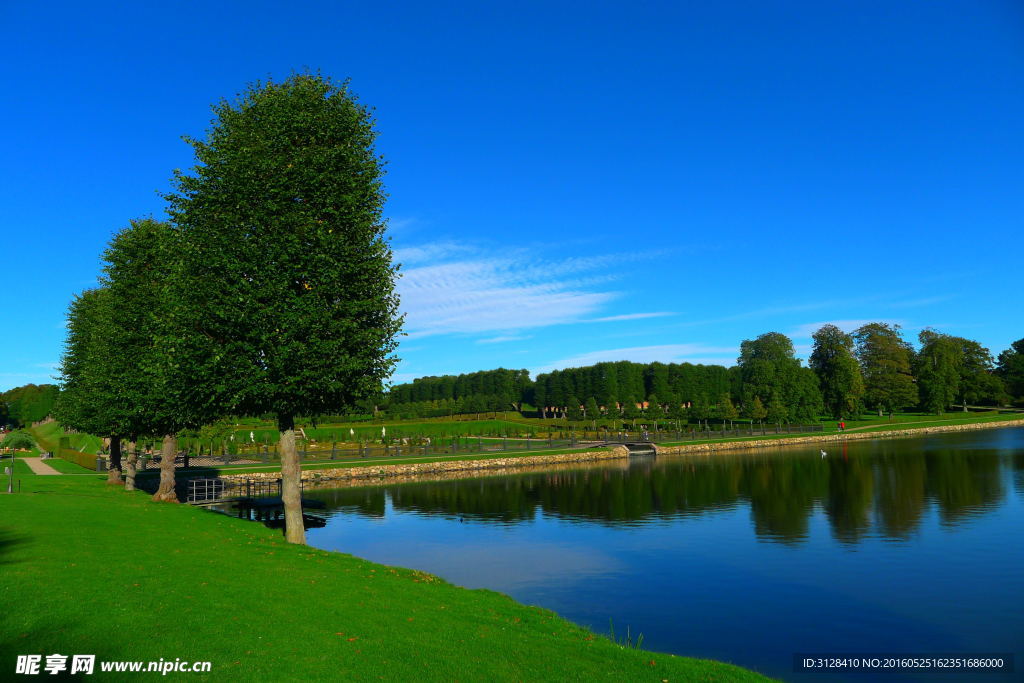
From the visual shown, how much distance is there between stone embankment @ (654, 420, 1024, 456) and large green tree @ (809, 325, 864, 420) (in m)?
9.52

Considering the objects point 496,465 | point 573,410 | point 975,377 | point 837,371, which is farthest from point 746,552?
point 975,377

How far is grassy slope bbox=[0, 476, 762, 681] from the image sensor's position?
34.9 feet

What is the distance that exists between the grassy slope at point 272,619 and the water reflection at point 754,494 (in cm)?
2089

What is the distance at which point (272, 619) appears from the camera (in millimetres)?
12609

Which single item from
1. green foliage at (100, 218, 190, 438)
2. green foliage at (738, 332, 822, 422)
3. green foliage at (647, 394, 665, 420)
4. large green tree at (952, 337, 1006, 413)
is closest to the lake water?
green foliage at (100, 218, 190, 438)

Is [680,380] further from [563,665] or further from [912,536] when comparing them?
[563,665]

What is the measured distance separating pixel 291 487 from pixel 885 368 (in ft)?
444

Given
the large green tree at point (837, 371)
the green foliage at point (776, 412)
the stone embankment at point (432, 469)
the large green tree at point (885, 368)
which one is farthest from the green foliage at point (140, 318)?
the large green tree at point (885, 368)

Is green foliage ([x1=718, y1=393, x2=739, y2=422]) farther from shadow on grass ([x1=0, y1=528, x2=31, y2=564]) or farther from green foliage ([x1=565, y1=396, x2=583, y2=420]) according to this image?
shadow on grass ([x1=0, y1=528, x2=31, y2=564])

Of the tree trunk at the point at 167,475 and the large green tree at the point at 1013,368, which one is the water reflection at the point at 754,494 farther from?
the large green tree at the point at 1013,368

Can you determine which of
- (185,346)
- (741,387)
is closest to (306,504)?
(185,346)

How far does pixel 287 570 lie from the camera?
17078mm

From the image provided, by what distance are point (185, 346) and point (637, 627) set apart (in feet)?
57.7

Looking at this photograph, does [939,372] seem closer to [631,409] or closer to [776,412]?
[776,412]
